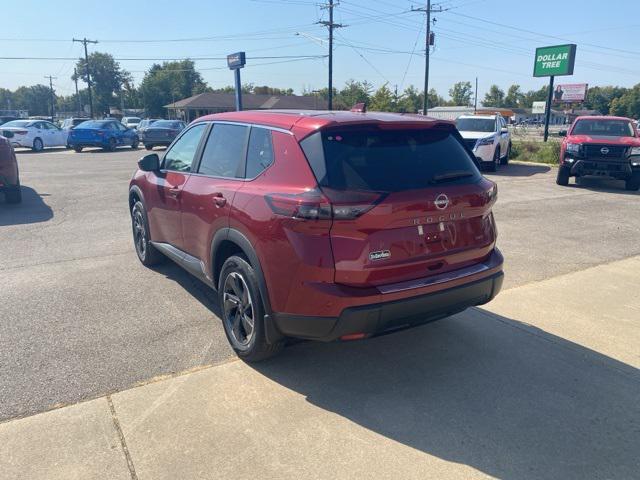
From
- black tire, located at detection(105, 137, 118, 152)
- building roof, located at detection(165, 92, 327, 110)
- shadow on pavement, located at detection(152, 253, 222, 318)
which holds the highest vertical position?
building roof, located at detection(165, 92, 327, 110)

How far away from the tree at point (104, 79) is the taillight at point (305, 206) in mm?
101197

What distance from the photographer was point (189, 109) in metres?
67.0

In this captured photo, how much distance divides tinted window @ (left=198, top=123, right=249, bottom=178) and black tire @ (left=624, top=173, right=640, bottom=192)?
443 inches

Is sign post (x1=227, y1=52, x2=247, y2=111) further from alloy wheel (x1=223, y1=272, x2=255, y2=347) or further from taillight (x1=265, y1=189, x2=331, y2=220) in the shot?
taillight (x1=265, y1=189, x2=331, y2=220)

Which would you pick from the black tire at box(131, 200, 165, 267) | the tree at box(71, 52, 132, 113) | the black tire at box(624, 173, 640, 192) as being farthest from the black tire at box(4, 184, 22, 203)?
the tree at box(71, 52, 132, 113)

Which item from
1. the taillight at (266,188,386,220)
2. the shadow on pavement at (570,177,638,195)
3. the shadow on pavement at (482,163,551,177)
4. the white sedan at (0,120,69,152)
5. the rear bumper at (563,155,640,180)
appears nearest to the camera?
the taillight at (266,188,386,220)

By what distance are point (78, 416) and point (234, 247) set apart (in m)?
1.50

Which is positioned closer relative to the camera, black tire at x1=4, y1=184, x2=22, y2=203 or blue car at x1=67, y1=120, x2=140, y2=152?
black tire at x1=4, y1=184, x2=22, y2=203

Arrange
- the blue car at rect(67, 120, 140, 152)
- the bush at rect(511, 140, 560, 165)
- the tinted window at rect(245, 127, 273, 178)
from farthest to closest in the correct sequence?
the blue car at rect(67, 120, 140, 152), the bush at rect(511, 140, 560, 165), the tinted window at rect(245, 127, 273, 178)

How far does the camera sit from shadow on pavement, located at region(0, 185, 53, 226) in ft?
28.4

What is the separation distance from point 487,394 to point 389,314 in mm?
915

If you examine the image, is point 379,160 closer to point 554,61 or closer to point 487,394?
point 487,394

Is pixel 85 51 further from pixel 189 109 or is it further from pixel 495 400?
pixel 495 400

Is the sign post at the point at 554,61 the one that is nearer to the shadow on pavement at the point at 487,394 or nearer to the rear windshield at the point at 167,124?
the rear windshield at the point at 167,124
